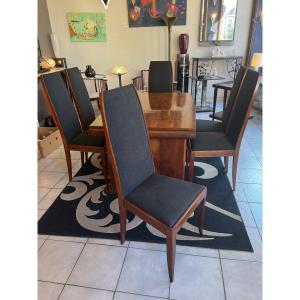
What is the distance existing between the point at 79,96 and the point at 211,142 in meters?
1.42

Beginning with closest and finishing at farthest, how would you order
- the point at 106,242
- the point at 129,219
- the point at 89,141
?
the point at 106,242 → the point at 129,219 → the point at 89,141

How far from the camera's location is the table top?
1.58 m

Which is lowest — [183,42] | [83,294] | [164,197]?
[83,294]

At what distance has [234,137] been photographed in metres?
1.89

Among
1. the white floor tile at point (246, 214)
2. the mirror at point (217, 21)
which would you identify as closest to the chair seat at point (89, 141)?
the white floor tile at point (246, 214)

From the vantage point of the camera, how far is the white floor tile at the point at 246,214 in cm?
165

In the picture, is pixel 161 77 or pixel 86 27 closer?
pixel 161 77

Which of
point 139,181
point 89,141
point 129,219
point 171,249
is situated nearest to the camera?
point 171,249

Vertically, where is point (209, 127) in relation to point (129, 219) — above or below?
above

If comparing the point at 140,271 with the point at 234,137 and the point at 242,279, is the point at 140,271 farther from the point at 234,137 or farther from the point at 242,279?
the point at 234,137

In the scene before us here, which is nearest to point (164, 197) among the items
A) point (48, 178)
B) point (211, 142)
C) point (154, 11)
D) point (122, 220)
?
point (122, 220)
